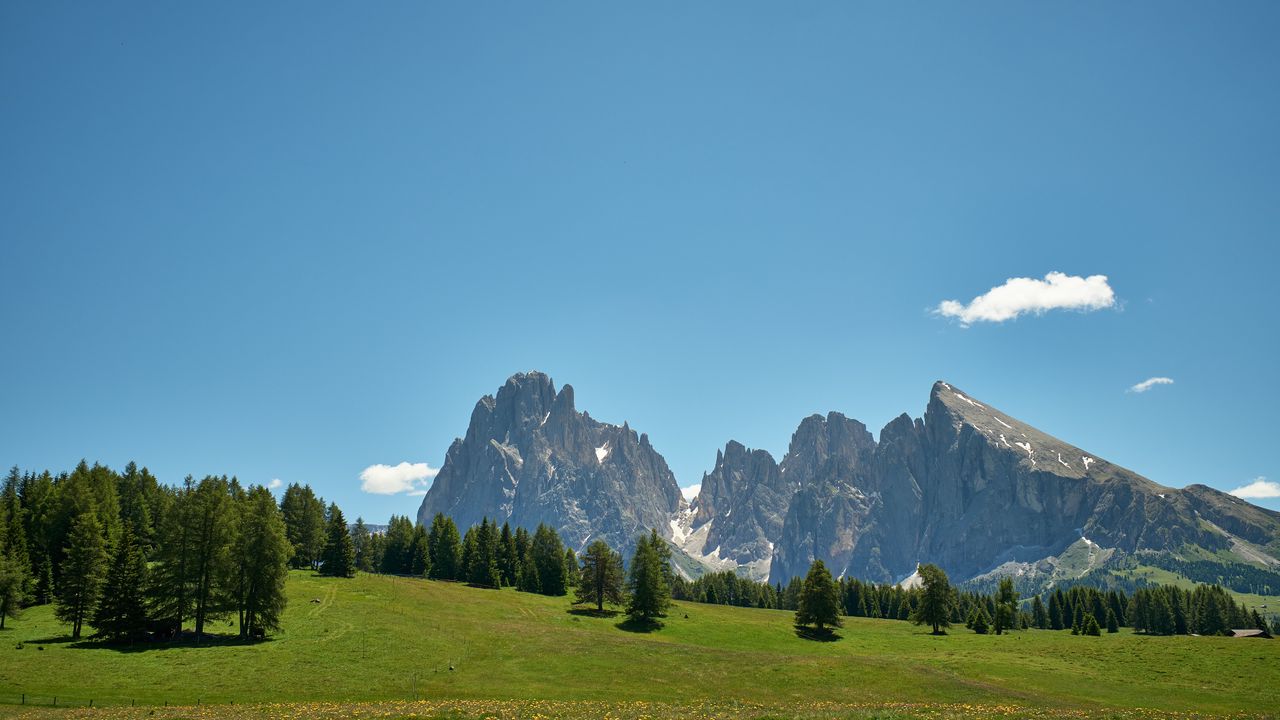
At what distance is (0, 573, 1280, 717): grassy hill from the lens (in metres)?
41.2

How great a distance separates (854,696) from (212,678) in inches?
1574

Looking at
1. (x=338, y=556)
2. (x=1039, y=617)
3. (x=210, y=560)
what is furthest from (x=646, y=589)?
(x=1039, y=617)

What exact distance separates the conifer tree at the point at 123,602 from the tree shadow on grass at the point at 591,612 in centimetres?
4701

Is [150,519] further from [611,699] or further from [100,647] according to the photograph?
[611,699]

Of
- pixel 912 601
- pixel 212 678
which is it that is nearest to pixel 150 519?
pixel 212 678

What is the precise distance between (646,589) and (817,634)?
21617 mm

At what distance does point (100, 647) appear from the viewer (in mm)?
50875

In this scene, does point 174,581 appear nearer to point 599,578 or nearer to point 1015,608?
point 599,578

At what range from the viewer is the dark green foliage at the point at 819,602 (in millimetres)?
88750

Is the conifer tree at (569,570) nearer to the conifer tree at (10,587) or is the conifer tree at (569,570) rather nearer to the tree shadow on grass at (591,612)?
the tree shadow on grass at (591,612)

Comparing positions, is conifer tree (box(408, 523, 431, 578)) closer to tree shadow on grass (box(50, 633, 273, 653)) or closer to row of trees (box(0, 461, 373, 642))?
row of trees (box(0, 461, 373, 642))

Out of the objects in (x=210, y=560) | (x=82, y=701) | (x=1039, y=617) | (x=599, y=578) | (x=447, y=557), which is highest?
(x=210, y=560)

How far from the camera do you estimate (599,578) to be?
314 feet

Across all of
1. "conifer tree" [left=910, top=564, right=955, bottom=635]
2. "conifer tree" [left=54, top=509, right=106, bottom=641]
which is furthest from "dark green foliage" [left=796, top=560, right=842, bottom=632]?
"conifer tree" [left=54, top=509, right=106, bottom=641]
